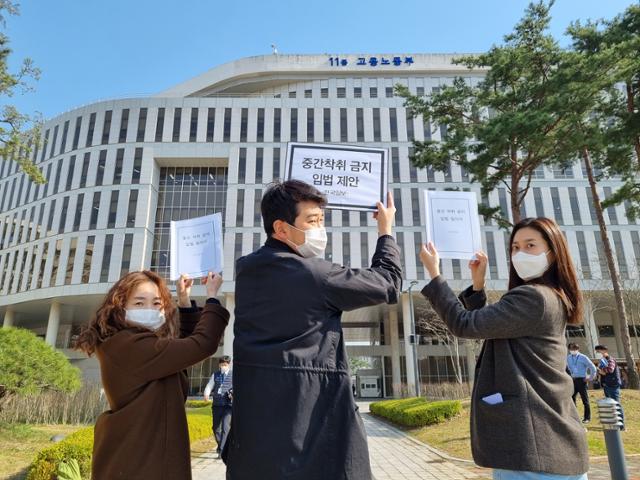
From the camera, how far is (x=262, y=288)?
1.87m

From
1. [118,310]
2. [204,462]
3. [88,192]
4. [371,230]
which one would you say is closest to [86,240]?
[88,192]

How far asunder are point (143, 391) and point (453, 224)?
2169mm

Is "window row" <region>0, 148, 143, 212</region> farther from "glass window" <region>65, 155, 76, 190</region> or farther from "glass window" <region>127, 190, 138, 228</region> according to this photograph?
"glass window" <region>127, 190, 138, 228</region>

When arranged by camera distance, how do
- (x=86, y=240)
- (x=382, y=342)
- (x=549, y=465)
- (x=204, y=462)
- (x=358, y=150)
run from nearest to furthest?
(x=549, y=465) → (x=358, y=150) → (x=204, y=462) → (x=86, y=240) → (x=382, y=342)

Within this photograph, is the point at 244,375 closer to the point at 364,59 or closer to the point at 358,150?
the point at 358,150

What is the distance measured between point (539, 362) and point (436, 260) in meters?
0.78

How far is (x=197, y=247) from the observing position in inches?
127

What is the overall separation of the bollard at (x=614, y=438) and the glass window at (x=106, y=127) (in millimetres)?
39694

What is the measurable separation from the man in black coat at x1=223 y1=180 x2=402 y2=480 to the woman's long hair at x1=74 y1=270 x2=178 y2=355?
65cm

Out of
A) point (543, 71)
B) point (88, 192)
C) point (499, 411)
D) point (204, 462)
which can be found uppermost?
point (88, 192)

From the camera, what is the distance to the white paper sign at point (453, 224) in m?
2.96

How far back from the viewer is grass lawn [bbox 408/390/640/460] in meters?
7.68

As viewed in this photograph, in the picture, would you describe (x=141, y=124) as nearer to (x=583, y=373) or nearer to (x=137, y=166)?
(x=137, y=166)

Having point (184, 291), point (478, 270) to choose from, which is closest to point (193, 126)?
point (184, 291)
